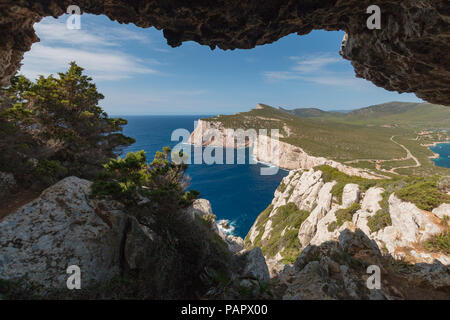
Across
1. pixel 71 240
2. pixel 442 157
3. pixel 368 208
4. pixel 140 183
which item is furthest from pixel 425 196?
pixel 442 157

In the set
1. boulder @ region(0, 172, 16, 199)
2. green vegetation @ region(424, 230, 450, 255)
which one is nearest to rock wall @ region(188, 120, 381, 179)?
green vegetation @ region(424, 230, 450, 255)

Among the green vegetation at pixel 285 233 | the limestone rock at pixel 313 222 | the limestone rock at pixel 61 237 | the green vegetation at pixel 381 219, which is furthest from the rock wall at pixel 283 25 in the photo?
the green vegetation at pixel 285 233

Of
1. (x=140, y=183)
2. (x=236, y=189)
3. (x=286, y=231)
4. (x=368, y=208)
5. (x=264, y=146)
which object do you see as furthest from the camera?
(x=264, y=146)

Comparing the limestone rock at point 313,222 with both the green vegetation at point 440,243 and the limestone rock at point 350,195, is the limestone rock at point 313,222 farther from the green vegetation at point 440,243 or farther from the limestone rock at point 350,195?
the green vegetation at point 440,243

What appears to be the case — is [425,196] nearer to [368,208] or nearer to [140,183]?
[368,208]

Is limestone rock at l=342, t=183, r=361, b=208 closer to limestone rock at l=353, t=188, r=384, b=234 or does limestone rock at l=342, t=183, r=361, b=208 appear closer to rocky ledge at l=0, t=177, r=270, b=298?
limestone rock at l=353, t=188, r=384, b=234
